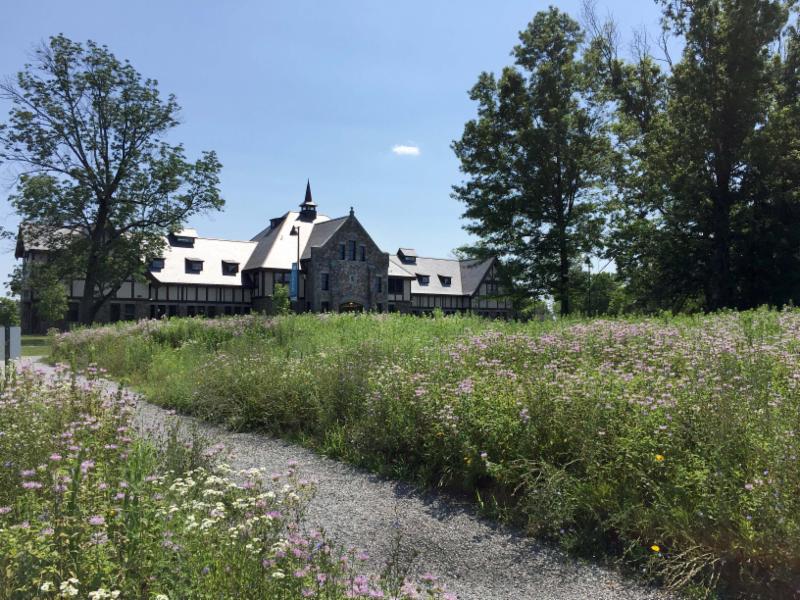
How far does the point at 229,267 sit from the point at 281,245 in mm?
4877

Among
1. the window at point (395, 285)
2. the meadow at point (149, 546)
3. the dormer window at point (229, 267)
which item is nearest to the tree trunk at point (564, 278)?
the meadow at point (149, 546)

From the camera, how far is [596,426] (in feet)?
15.6

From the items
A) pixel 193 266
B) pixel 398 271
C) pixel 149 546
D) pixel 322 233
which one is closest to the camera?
pixel 149 546

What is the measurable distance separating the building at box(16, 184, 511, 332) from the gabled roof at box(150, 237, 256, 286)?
79 mm

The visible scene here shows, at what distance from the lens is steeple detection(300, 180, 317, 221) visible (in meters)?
52.9

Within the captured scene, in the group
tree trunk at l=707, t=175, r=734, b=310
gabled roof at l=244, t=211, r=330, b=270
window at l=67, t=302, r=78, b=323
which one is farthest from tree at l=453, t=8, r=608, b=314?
window at l=67, t=302, r=78, b=323

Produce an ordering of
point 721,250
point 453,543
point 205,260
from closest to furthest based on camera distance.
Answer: point 453,543 < point 721,250 < point 205,260

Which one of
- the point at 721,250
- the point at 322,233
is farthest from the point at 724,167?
the point at 322,233

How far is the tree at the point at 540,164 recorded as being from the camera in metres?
24.0

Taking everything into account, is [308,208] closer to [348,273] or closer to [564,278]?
[348,273]

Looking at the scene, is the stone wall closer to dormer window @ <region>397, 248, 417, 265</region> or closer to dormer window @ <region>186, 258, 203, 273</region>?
dormer window @ <region>397, 248, 417, 265</region>

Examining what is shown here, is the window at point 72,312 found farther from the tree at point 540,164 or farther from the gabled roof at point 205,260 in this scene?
the tree at point 540,164

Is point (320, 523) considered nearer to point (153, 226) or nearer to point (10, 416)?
point (10, 416)

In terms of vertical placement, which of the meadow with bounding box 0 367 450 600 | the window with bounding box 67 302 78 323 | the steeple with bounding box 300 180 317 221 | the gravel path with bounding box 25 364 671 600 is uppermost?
the steeple with bounding box 300 180 317 221
